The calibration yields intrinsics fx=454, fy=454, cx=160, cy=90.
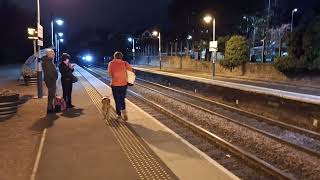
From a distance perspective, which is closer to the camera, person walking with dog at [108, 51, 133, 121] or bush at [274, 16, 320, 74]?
person walking with dog at [108, 51, 133, 121]

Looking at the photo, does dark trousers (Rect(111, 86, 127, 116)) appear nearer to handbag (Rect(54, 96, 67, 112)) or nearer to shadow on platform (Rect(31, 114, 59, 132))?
shadow on platform (Rect(31, 114, 59, 132))

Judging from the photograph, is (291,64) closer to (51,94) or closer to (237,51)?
(237,51)

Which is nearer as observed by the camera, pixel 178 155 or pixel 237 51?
pixel 178 155

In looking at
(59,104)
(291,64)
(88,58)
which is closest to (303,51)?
(291,64)

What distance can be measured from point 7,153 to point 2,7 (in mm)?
100763

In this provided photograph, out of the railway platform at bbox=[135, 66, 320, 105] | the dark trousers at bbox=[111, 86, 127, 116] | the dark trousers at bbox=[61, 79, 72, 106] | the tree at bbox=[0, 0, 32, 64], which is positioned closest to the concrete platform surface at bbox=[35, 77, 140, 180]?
the dark trousers at bbox=[111, 86, 127, 116]

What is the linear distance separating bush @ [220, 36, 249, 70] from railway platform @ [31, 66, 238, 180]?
3523 cm

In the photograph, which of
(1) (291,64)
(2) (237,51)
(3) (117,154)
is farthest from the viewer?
(2) (237,51)

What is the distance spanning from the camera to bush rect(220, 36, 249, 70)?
46938mm

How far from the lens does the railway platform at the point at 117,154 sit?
757cm

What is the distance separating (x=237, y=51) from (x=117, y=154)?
1559 inches

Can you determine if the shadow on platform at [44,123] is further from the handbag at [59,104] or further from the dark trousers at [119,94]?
the dark trousers at [119,94]

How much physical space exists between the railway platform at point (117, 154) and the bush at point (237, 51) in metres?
35.2

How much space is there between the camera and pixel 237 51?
4712 cm
